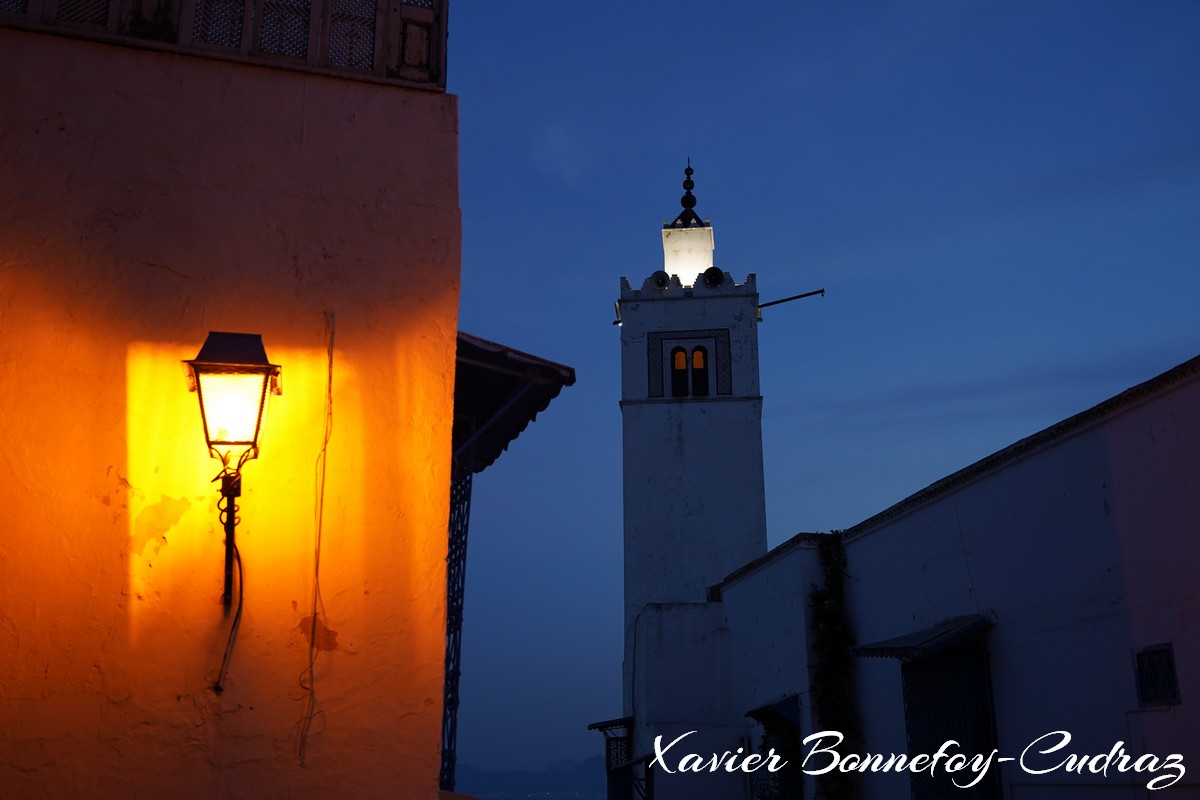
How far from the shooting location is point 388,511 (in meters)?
3.86

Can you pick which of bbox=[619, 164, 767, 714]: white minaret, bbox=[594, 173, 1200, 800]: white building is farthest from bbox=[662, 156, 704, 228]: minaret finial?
bbox=[594, 173, 1200, 800]: white building

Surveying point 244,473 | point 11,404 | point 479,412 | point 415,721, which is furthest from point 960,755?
point 11,404

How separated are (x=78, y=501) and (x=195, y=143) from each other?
139cm

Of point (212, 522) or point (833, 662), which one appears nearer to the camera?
point (212, 522)

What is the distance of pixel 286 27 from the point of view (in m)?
4.31

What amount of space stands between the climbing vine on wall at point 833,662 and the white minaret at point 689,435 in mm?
10160

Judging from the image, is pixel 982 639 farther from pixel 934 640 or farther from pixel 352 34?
pixel 352 34

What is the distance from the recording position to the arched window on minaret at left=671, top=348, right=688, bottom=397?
24875 mm

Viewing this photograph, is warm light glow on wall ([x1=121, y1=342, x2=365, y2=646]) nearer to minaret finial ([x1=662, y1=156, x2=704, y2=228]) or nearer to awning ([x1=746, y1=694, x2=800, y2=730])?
awning ([x1=746, y1=694, x2=800, y2=730])

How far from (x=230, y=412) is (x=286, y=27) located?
166cm

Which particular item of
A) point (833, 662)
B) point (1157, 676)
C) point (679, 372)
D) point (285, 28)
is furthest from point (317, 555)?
point (679, 372)

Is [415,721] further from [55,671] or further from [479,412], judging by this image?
[479,412]

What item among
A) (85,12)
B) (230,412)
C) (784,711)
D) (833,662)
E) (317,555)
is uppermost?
(85,12)

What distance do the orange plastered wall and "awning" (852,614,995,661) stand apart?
6.44m
